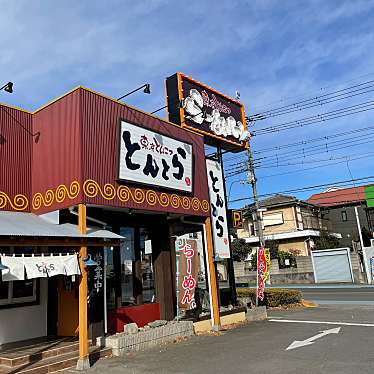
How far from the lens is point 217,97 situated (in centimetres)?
1526

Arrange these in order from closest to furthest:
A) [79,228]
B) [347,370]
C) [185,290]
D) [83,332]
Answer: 1. [347,370]
2. [83,332]
3. [79,228]
4. [185,290]

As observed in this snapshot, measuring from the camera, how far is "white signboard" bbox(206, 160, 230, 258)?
1317 centimetres

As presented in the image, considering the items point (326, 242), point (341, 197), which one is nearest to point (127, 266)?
point (326, 242)

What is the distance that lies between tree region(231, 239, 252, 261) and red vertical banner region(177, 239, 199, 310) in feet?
97.4

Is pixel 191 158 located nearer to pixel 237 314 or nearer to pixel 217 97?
pixel 217 97

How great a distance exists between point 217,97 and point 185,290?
8.18m

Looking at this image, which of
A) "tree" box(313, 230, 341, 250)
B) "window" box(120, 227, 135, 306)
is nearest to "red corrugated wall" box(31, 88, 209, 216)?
"window" box(120, 227, 135, 306)

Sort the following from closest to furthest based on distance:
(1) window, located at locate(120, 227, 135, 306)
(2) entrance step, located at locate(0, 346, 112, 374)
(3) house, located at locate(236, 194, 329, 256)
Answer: (2) entrance step, located at locate(0, 346, 112, 374)
(1) window, located at locate(120, 227, 135, 306)
(3) house, located at locate(236, 194, 329, 256)

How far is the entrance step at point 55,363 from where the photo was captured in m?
7.08

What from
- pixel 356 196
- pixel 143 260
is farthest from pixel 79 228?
pixel 356 196

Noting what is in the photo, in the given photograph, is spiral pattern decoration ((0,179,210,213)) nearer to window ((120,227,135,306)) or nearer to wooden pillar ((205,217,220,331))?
window ((120,227,135,306))

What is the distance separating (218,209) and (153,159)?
4123 mm

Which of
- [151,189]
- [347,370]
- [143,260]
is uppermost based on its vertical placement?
[151,189]

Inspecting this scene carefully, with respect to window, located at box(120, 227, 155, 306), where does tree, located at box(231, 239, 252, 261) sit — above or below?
above
